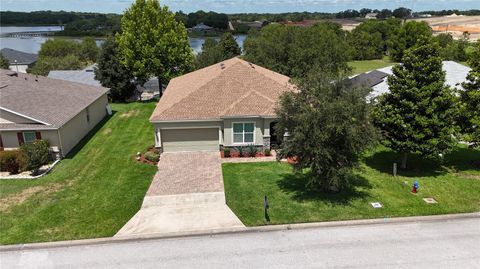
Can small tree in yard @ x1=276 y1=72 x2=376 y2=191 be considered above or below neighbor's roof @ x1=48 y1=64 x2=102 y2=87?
above

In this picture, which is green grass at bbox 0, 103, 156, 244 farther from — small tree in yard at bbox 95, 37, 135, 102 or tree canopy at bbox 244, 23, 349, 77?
tree canopy at bbox 244, 23, 349, 77

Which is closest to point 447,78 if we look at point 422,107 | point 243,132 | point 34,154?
point 422,107

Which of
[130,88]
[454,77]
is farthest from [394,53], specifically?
[130,88]

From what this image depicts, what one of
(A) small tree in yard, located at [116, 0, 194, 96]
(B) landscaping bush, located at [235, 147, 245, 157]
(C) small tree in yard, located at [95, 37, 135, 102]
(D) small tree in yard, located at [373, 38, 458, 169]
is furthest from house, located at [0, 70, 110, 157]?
(D) small tree in yard, located at [373, 38, 458, 169]

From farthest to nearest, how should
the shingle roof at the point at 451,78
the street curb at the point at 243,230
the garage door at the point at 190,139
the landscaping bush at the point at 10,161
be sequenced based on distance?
the shingle roof at the point at 451,78 < the garage door at the point at 190,139 < the landscaping bush at the point at 10,161 < the street curb at the point at 243,230

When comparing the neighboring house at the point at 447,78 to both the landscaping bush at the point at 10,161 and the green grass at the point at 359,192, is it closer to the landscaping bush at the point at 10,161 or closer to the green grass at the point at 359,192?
the green grass at the point at 359,192

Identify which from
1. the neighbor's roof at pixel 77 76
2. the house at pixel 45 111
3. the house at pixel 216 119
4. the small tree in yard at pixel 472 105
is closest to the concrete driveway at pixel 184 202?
the house at pixel 216 119
